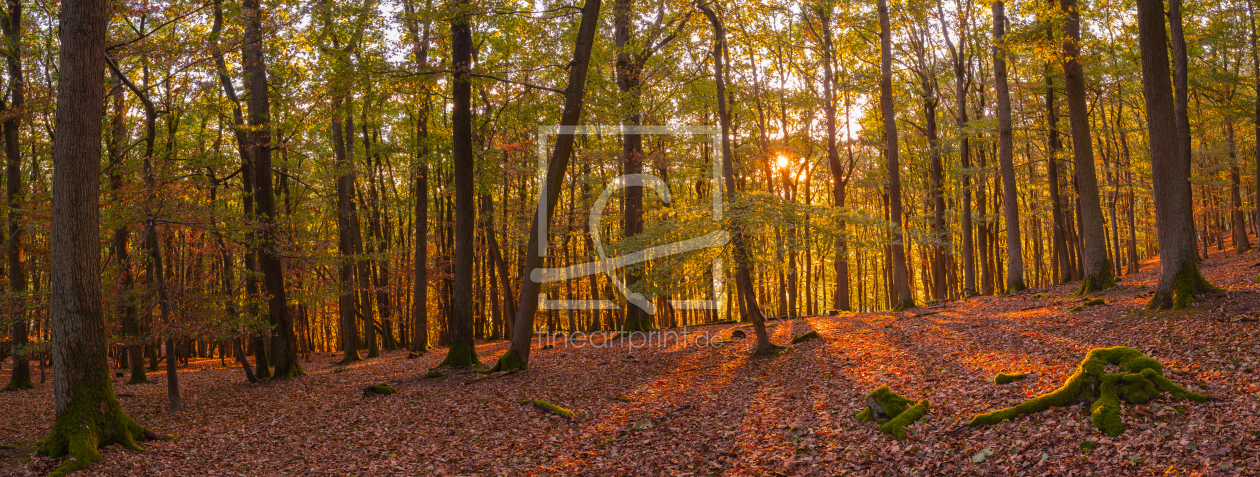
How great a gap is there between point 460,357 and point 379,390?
2.11m

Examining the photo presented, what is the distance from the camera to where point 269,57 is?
1308 cm

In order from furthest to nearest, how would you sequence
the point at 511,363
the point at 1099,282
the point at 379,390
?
the point at 1099,282 → the point at 511,363 → the point at 379,390

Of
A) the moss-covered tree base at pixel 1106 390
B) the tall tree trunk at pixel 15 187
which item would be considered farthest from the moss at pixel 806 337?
the tall tree trunk at pixel 15 187

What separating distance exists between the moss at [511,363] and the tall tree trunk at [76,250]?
20.0ft

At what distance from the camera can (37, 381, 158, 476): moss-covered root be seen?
6.79 meters

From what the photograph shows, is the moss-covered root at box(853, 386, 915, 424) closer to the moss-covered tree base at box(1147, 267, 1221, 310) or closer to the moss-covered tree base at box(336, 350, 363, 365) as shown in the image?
the moss-covered tree base at box(1147, 267, 1221, 310)

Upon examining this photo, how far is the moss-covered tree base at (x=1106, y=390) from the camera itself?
5.87 metres

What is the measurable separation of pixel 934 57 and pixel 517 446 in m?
21.4

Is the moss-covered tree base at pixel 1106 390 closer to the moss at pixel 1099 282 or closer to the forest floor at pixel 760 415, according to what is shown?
the forest floor at pixel 760 415

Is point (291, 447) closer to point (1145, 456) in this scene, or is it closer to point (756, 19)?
point (1145, 456)

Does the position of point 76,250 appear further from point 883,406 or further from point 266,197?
point 883,406

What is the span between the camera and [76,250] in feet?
23.1

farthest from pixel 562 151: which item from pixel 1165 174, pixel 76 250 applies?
pixel 1165 174

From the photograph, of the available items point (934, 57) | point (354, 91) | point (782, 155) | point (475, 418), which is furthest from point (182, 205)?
point (934, 57)
